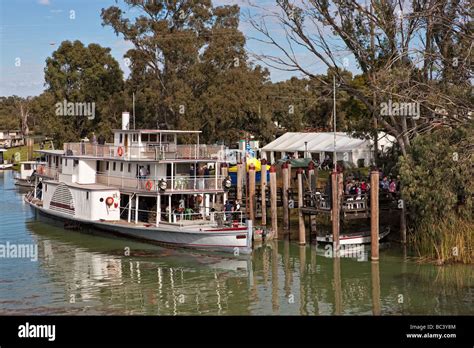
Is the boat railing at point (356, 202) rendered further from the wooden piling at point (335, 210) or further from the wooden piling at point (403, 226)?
the wooden piling at point (403, 226)

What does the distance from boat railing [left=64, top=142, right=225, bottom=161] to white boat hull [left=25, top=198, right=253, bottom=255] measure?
12.1 ft

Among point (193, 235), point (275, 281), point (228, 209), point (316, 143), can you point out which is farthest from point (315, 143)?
point (275, 281)

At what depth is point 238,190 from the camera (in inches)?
1676

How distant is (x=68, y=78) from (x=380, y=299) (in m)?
58.1

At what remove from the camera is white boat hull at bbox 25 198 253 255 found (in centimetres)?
3306

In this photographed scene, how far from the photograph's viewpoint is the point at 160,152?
118 feet

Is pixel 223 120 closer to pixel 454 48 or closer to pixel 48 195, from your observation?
pixel 48 195

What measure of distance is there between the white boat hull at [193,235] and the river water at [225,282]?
0.56m

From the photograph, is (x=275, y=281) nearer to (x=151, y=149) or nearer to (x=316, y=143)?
(x=151, y=149)

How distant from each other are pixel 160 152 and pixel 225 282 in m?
10.3

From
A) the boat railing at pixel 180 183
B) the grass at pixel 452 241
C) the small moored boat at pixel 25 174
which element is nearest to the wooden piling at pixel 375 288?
the grass at pixel 452 241

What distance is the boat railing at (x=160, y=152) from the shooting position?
36062 millimetres

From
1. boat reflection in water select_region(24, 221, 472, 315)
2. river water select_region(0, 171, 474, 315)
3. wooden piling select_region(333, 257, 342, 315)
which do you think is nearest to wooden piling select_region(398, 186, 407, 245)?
river water select_region(0, 171, 474, 315)
